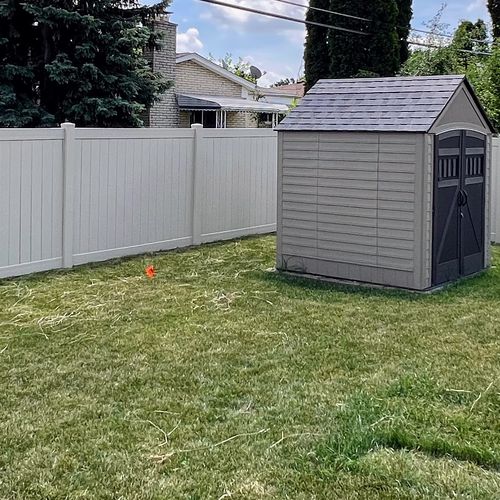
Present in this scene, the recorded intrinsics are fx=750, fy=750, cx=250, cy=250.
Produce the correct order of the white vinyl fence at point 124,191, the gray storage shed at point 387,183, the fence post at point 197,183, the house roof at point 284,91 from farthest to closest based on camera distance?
the house roof at point 284,91, the fence post at point 197,183, the white vinyl fence at point 124,191, the gray storage shed at point 387,183

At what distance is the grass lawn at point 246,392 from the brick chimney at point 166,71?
15070 mm

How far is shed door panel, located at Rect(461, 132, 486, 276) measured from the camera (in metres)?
7.62

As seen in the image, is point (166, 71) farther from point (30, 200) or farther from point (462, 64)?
point (30, 200)

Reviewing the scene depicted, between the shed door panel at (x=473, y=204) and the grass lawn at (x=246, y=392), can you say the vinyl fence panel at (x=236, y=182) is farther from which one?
the shed door panel at (x=473, y=204)

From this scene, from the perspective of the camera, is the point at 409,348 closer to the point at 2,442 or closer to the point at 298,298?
the point at 298,298

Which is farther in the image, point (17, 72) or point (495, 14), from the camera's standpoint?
point (495, 14)

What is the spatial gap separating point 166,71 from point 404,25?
7.02 metres

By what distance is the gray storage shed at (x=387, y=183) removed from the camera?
7020 mm

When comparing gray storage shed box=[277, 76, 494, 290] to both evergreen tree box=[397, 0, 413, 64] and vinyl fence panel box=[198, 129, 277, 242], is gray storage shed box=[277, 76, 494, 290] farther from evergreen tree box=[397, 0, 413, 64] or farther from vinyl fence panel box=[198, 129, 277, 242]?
evergreen tree box=[397, 0, 413, 64]

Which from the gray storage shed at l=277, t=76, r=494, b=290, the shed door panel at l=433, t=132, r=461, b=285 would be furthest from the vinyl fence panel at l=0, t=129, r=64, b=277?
the shed door panel at l=433, t=132, r=461, b=285

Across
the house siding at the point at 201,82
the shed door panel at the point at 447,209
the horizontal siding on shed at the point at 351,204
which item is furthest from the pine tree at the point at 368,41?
the shed door panel at the point at 447,209

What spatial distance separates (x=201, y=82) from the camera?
87.2 ft

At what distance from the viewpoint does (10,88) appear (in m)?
12.2

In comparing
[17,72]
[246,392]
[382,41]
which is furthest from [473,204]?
[382,41]
